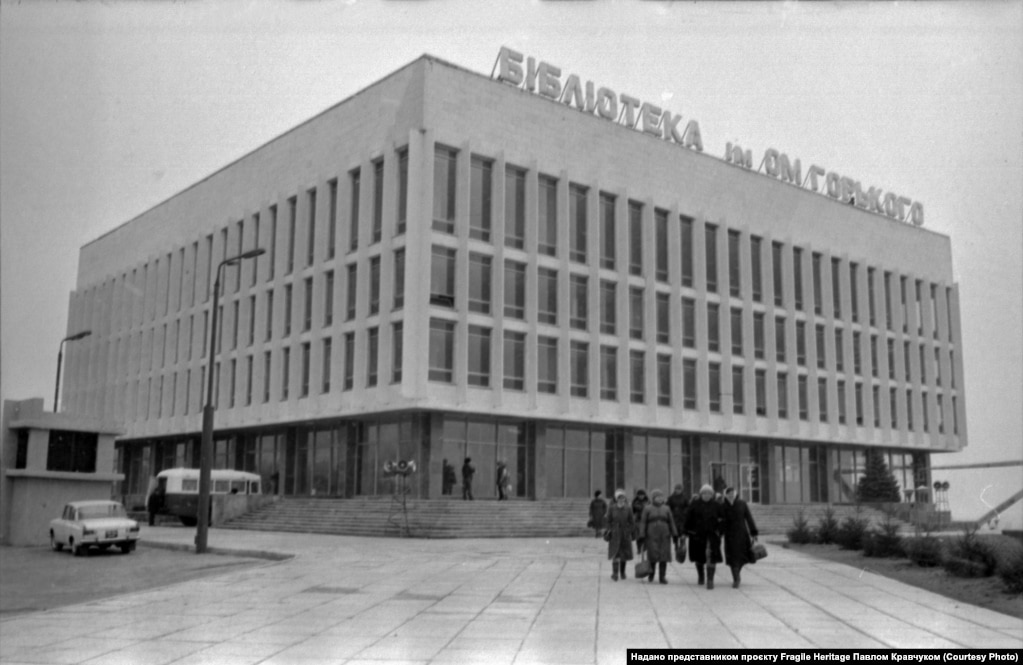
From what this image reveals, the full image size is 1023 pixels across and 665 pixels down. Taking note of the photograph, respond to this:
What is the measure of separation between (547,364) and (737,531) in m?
30.4

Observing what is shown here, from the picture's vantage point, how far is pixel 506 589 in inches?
651

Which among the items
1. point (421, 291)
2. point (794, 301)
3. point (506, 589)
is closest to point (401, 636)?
point (506, 589)

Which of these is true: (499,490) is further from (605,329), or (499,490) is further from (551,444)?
(605,329)

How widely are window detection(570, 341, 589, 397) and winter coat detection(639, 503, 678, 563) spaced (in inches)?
1175

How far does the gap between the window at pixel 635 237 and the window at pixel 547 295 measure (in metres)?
5.52

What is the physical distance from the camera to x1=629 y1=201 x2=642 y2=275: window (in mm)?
51531

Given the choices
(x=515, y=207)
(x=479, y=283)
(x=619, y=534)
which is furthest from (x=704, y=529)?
(x=515, y=207)

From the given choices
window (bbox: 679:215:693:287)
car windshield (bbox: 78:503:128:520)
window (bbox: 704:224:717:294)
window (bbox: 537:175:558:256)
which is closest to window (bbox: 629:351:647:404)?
window (bbox: 679:215:693:287)

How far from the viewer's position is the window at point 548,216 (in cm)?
4791

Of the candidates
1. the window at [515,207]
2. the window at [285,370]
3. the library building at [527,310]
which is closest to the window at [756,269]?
the library building at [527,310]

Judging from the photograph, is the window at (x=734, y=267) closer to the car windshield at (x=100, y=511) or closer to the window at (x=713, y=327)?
the window at (x=713, y=327)

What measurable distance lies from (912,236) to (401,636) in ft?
202

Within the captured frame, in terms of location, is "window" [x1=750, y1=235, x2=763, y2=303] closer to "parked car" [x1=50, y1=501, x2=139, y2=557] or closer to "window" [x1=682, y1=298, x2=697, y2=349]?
"window" [x1=682, y1=298, x2=697, y2=349]

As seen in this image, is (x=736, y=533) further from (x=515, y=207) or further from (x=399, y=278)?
(x=515, y=207)
